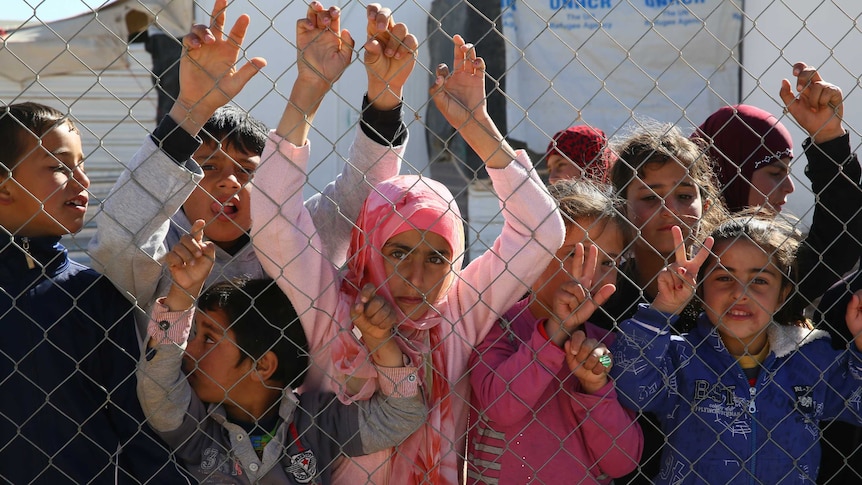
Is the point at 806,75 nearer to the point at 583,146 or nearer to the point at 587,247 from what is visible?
the point at 587,247

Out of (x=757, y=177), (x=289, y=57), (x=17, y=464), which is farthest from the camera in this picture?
(x=289, y=57)

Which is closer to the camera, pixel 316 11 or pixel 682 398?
pixel 316 11

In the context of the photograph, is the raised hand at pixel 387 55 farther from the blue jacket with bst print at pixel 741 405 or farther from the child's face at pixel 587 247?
the blue jacket with bst print at pixel 741 405

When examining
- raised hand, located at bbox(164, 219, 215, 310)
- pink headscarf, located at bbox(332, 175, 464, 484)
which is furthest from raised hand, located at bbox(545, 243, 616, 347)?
raised hand, located at bbox(164, 219, 215, 310)

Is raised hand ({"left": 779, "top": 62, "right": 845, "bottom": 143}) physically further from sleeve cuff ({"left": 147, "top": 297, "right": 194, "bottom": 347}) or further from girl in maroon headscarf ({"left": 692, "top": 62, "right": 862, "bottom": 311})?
sleeve cuff ({"left": 147, "top": 297, "right": 194, "bottom": 347})

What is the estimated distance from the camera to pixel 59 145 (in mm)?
2172

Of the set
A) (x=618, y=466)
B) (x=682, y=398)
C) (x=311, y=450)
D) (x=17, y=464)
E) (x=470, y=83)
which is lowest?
(x=17, y=464)

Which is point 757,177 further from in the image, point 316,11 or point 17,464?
point 17,464

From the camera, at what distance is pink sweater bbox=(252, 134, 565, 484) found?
206cm

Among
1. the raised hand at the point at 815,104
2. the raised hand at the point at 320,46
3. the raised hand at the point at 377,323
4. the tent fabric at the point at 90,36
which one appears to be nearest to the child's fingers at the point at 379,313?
the raised hand at the point at 377,323

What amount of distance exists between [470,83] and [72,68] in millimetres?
4476

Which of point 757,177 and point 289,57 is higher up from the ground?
point 757,177

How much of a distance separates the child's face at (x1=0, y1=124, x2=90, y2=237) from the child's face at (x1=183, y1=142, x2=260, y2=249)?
362 mm

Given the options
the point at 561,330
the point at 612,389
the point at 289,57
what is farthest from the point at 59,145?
the point at 289,57
